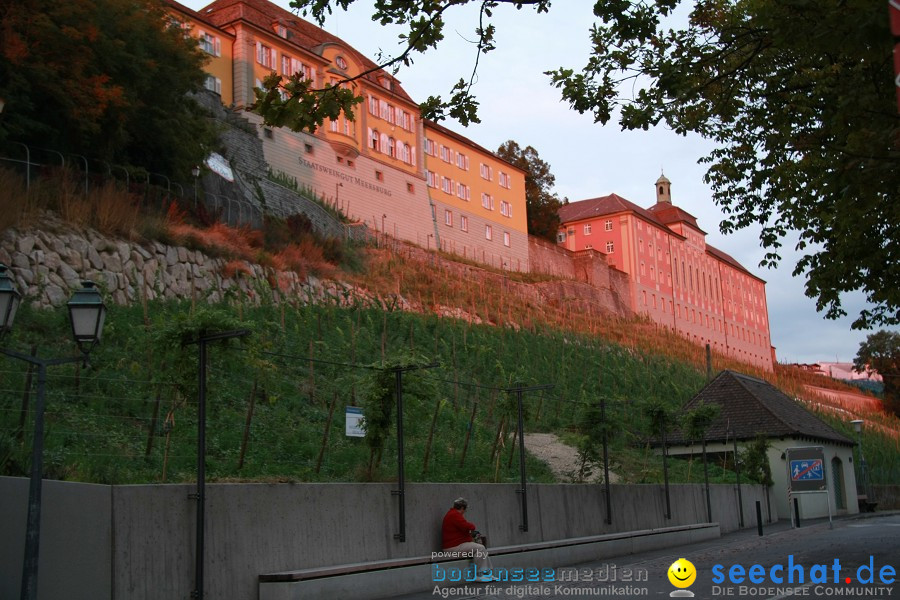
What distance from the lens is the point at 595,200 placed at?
94375 mm

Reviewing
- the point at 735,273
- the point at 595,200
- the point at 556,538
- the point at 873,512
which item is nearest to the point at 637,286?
the point at 595,200

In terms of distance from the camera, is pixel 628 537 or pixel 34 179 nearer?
pixel 628 537

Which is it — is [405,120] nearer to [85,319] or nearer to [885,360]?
[885,360]

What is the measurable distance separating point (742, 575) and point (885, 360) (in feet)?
250

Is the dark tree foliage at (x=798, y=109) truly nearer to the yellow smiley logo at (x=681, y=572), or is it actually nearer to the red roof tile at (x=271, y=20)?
the yellow smiley logo at (x=681, y=572)

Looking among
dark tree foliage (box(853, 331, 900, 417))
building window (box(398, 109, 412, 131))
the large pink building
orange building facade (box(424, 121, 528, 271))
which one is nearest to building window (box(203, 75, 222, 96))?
building window (box(398, 109, 412, 131))

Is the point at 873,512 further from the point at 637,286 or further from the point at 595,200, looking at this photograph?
the point at 595,200

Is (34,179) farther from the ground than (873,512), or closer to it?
farther from the ground

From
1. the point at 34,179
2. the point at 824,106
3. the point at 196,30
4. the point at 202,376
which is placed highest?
the point at 196,30

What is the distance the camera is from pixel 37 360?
30.2ft

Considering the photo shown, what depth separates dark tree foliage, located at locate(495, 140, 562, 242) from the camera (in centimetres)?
7925

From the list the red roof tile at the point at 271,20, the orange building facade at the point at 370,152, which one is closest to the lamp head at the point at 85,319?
the orange building facade at the point at 370,152

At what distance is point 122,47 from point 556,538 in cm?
1919

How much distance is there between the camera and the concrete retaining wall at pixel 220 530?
9.59 metres
